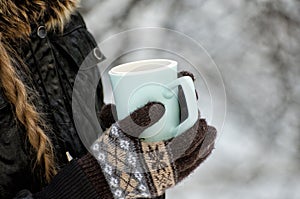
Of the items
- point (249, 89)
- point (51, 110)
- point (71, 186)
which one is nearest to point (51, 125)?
point (51, 110)

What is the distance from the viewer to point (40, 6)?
751 millimetres

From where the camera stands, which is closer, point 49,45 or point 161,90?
point 161,90

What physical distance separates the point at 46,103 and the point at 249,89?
1365 mm

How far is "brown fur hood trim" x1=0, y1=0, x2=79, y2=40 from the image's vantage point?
71cm

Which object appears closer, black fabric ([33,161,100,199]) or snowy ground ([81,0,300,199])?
black fabric ([33,161,100,199])

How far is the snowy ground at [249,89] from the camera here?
1.92 meters

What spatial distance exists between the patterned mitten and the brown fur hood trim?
0.22 metres

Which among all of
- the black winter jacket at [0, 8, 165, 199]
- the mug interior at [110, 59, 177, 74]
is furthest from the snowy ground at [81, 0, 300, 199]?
the mug interior at [110, 59, 177, 74]

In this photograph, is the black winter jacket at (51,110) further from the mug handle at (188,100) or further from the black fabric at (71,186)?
the mug handle at (188,100)

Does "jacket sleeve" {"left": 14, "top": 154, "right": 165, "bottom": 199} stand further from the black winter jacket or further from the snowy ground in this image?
the snowy ground

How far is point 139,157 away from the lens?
0.63 metres

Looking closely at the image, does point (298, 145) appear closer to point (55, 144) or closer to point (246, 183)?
point (246, 183)

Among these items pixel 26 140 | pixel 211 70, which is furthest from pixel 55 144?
pixel 211 70

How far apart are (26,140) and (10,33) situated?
0.52ft
